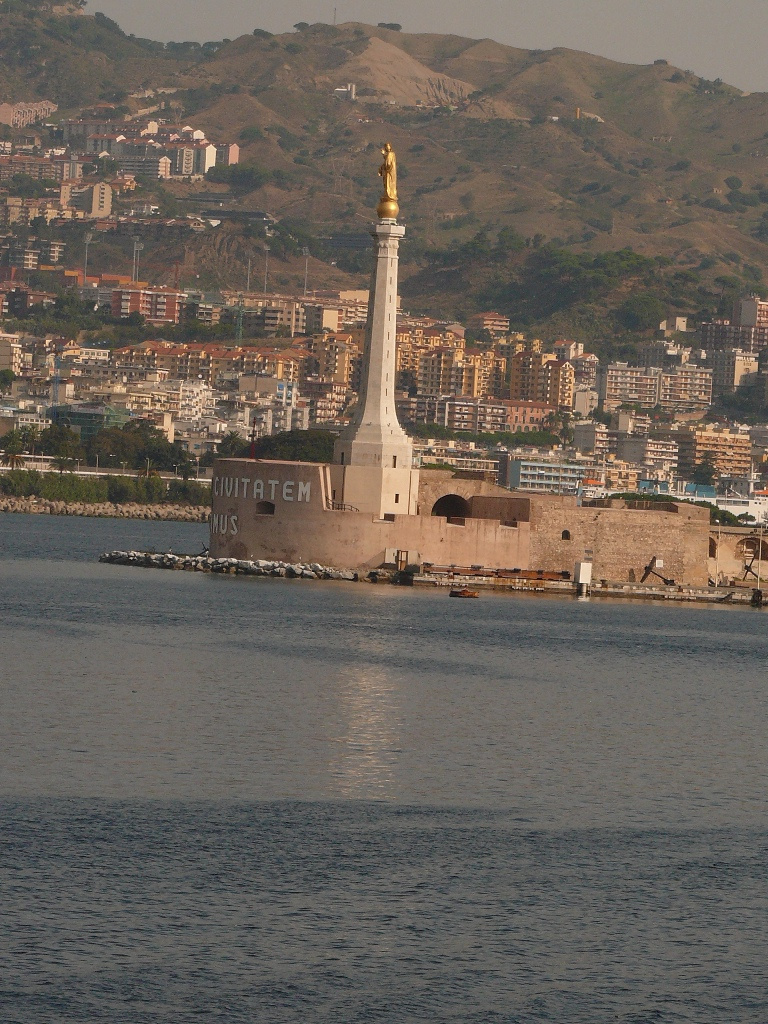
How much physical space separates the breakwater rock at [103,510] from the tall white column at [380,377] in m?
57.0

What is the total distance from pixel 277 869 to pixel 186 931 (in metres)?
2.16

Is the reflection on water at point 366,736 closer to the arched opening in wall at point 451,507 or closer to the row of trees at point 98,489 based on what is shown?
the arched opening in wall at point 451,507

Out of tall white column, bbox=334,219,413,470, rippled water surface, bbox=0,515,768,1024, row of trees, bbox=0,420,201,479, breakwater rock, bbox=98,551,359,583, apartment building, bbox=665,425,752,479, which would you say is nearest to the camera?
rippled water surface, bbox=0,515,768,1024

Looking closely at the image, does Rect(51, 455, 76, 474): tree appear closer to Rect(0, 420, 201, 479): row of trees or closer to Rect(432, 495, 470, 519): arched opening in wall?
Rect(0, 420, 201, 479): row of trees

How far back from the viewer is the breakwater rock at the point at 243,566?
52.3 m

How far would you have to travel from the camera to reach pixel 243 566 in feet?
175

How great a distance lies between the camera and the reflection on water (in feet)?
80.1

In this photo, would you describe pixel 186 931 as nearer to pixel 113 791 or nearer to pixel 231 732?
pixel 113 791

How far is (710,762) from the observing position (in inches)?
1087

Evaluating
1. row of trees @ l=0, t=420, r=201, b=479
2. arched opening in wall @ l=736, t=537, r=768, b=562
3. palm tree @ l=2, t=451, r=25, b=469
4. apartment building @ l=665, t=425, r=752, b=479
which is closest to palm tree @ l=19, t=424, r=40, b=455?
row of trees @ l=0, t=420, r=201, b=479

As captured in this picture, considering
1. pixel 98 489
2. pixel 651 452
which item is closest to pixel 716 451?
pixel 651 452

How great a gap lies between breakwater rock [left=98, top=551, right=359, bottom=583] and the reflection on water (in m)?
16.8

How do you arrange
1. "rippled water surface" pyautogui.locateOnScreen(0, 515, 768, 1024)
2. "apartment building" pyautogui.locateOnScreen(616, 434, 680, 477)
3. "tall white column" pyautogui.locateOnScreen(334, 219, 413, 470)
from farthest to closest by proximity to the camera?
"apartment building" pyautogui.locateOnScreen(616, 434, 680, 477) → "tall white column" pyautogui.locateOnScreen(334, 219, 413, 470) → "rippled water surface" pyautogui.locateOnScreen(0, 515, 768, 1024)

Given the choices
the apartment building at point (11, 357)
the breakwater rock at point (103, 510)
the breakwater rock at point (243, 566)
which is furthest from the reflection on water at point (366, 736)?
the apartment building at point (11, 357)
